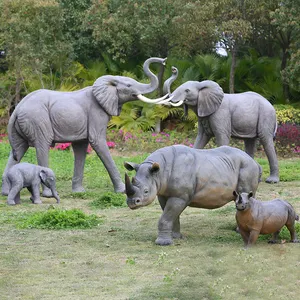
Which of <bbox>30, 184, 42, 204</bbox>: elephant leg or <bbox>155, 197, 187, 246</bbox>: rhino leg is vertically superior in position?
<bbox>155, 197, 187, 246</bbox>: rhino leg

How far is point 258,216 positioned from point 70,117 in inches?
228

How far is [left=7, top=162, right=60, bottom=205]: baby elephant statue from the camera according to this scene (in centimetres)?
1194

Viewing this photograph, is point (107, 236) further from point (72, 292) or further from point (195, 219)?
point (72, 292)

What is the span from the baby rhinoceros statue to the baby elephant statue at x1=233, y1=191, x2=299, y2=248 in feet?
1.30

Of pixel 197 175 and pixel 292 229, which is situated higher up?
pixel 197 175

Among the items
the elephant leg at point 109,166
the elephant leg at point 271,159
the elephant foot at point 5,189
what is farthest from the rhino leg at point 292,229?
the elephant leg at point 271,159

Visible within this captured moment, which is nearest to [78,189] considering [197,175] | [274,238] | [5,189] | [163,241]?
[5,189]

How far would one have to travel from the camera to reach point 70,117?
13.4m

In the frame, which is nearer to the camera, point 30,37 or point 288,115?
point 288,115

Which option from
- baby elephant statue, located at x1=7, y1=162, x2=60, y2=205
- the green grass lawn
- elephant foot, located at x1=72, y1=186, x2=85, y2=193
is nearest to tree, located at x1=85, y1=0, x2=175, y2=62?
elephant foot, located at x1=72, y1=186, x2=85, y2=193

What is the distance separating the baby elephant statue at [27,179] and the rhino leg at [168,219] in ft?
12.4

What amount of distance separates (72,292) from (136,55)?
69.9ft

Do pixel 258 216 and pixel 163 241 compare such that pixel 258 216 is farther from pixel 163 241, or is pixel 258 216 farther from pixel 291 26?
pixel 291 26

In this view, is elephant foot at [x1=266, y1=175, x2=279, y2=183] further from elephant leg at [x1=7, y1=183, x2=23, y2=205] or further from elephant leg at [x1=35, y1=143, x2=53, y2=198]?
elephant leg at [x1=7, y1=183, x2=23, y2=205]
